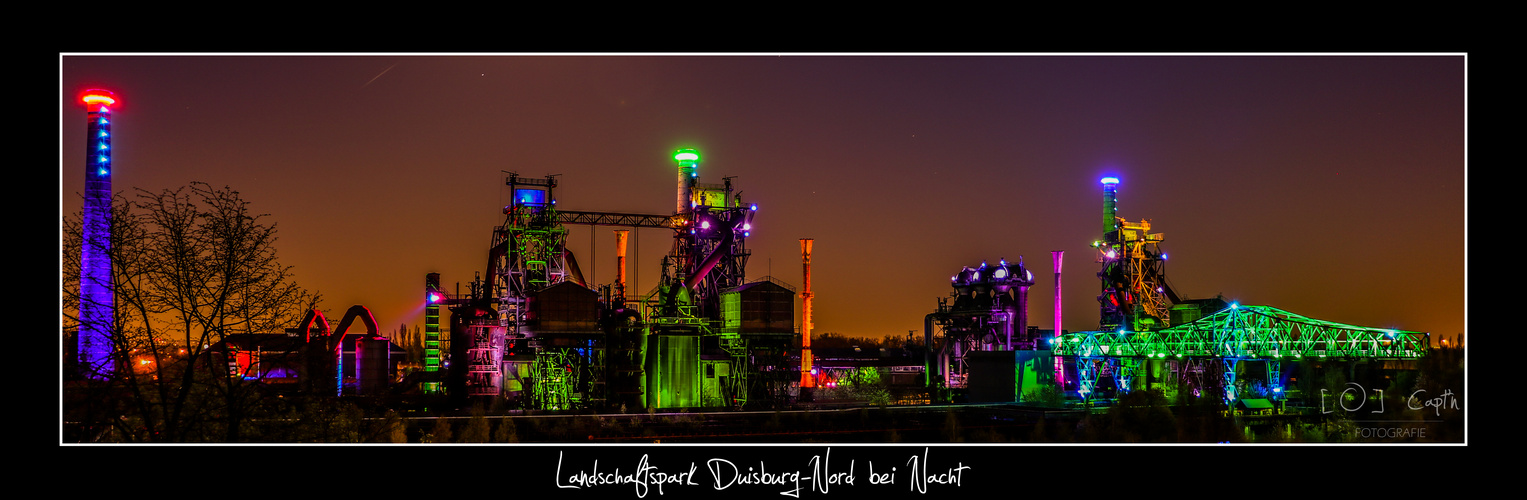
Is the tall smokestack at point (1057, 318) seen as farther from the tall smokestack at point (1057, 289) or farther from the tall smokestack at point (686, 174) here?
the tall smokestack at point (686, 174)

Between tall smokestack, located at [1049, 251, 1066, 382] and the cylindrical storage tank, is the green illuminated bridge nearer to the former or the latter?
tall smokestack, located at [1049, 251, 1066, 382]

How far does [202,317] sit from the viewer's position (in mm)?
18453

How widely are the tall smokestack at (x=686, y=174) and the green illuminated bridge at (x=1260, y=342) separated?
26.3 meters

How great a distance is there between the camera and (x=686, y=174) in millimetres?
68562

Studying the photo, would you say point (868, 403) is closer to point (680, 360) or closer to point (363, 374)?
point (680, 360)

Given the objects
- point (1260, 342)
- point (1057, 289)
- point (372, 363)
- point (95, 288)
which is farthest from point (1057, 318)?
point (95, 288)

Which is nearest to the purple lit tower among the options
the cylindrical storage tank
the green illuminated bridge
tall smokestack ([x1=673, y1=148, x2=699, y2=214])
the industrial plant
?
the industrial plant

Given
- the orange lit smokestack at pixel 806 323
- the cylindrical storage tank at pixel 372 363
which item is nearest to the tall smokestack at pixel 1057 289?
the orange lit smokestack at pixel 806 323

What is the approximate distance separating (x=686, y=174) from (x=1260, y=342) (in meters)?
36.0

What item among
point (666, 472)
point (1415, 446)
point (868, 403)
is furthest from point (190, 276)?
point (868, 403)

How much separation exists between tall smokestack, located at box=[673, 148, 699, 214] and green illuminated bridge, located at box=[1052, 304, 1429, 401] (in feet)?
86.4

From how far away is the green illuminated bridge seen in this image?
57531 mm

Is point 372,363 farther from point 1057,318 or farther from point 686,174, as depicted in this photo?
point 1057,318
